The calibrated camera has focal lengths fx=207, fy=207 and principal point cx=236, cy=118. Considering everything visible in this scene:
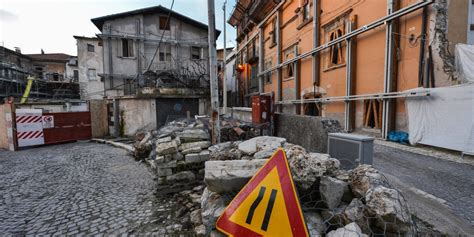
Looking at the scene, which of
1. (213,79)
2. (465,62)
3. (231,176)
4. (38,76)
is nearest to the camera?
(231,176)

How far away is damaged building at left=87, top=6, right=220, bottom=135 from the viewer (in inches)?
484

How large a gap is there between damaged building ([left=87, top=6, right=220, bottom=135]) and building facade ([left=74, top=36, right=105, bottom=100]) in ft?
25.1

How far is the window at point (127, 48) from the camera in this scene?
1778 cm

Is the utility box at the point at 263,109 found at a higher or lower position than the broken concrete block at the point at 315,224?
higher

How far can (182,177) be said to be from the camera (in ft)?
12.8

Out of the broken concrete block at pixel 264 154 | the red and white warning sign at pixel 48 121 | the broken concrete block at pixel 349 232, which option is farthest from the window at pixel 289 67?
the red and white warning sign at pixel 48 121

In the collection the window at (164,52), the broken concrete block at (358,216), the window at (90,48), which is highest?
the window at (90,48)

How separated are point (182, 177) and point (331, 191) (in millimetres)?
2711

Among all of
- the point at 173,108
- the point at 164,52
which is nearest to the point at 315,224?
the point at 173,108

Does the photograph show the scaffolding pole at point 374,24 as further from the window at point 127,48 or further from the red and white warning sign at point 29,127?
the window at point 127,48

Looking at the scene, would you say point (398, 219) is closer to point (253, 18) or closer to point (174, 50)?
point (253, 18)

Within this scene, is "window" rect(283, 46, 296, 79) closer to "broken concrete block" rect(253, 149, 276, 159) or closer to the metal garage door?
the metal garage door

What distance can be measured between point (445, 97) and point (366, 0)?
4043 millimetres

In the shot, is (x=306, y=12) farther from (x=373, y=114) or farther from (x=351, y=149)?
(x=351, y=149)
